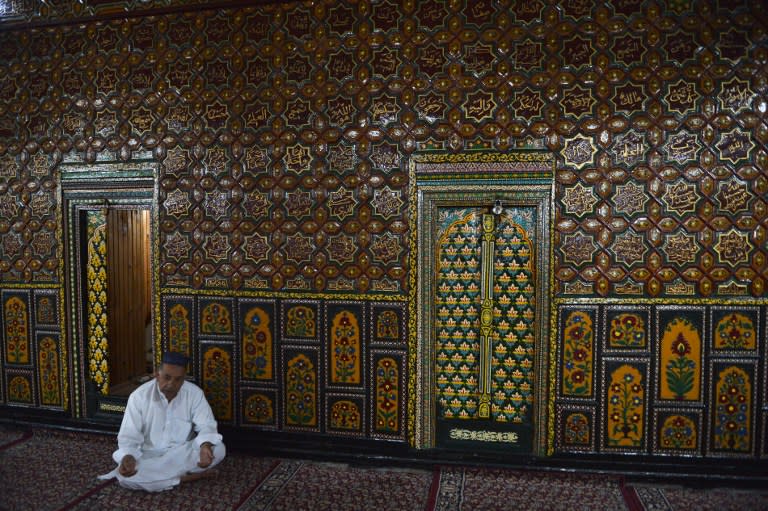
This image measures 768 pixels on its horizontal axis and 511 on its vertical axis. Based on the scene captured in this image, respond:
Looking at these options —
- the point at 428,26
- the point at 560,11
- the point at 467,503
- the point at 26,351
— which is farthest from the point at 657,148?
the point at 26,351

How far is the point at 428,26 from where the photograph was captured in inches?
150

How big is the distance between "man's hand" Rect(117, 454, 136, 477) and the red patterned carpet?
0.63ft

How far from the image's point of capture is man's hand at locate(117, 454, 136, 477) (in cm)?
328

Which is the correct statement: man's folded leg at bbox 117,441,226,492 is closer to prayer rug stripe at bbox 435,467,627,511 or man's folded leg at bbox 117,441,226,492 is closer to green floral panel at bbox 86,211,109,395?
green floral panel at bbox 86,211,109,395

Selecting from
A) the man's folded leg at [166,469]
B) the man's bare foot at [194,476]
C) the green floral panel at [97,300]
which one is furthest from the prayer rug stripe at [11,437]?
the man's bare foot at [194,476]

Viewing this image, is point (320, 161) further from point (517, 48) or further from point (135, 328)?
point (135, 328)

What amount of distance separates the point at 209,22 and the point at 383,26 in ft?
4.99

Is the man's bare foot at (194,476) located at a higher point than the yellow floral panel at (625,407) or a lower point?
lower

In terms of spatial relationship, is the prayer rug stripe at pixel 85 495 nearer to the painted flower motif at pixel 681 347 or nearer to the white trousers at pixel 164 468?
the white trousers at pixel 164 468

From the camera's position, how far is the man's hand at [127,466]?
3277 millimetres

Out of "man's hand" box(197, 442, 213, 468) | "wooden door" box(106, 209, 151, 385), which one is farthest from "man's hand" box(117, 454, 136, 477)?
"wooden door" box(106, 209, 151, 385)

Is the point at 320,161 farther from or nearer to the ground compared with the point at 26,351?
farther from the ground

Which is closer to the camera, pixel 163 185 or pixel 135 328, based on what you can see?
pixel 163 185

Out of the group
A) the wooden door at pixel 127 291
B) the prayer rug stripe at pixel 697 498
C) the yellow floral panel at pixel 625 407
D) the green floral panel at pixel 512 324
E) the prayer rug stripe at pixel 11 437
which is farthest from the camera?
the wooden door at pixel 127 291
